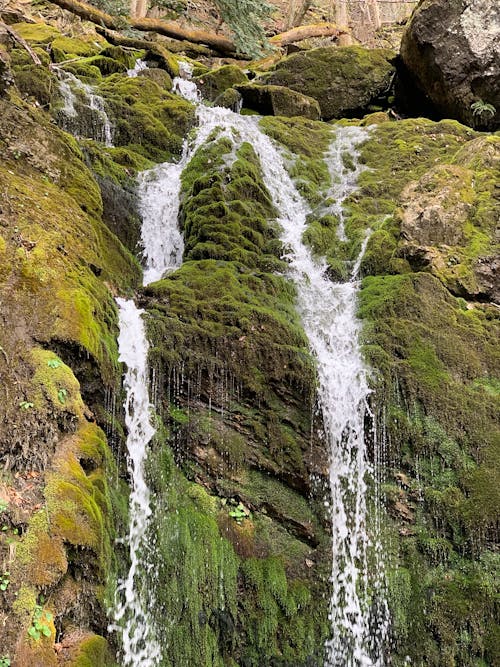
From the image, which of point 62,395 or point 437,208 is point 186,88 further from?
point 62,395

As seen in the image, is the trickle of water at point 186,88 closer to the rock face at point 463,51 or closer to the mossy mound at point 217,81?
the mossy mound at point 217,81

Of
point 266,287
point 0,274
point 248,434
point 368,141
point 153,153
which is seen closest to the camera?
point 0,274

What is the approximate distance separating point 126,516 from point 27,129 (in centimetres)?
562

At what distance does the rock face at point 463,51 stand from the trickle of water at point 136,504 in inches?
481

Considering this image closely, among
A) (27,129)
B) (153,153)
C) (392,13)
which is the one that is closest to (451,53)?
(153,153)

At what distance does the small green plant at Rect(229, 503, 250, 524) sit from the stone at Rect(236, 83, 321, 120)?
12.3 meters

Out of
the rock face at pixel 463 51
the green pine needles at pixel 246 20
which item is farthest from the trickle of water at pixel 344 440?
the green pine needles at pixel 246 20

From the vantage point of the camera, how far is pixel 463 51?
49.9ft

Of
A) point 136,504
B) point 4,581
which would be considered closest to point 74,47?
point 136,504

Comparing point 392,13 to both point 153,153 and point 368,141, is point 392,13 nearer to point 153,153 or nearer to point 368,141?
point 368,141

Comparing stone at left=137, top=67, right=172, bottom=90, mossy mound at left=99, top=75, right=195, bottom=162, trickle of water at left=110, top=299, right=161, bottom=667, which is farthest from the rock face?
trickle of water at left=110, top=299, right=161, bottom=667

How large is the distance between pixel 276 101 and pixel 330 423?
1132cm

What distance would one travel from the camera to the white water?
1254 cm

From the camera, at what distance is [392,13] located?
4338 cm
